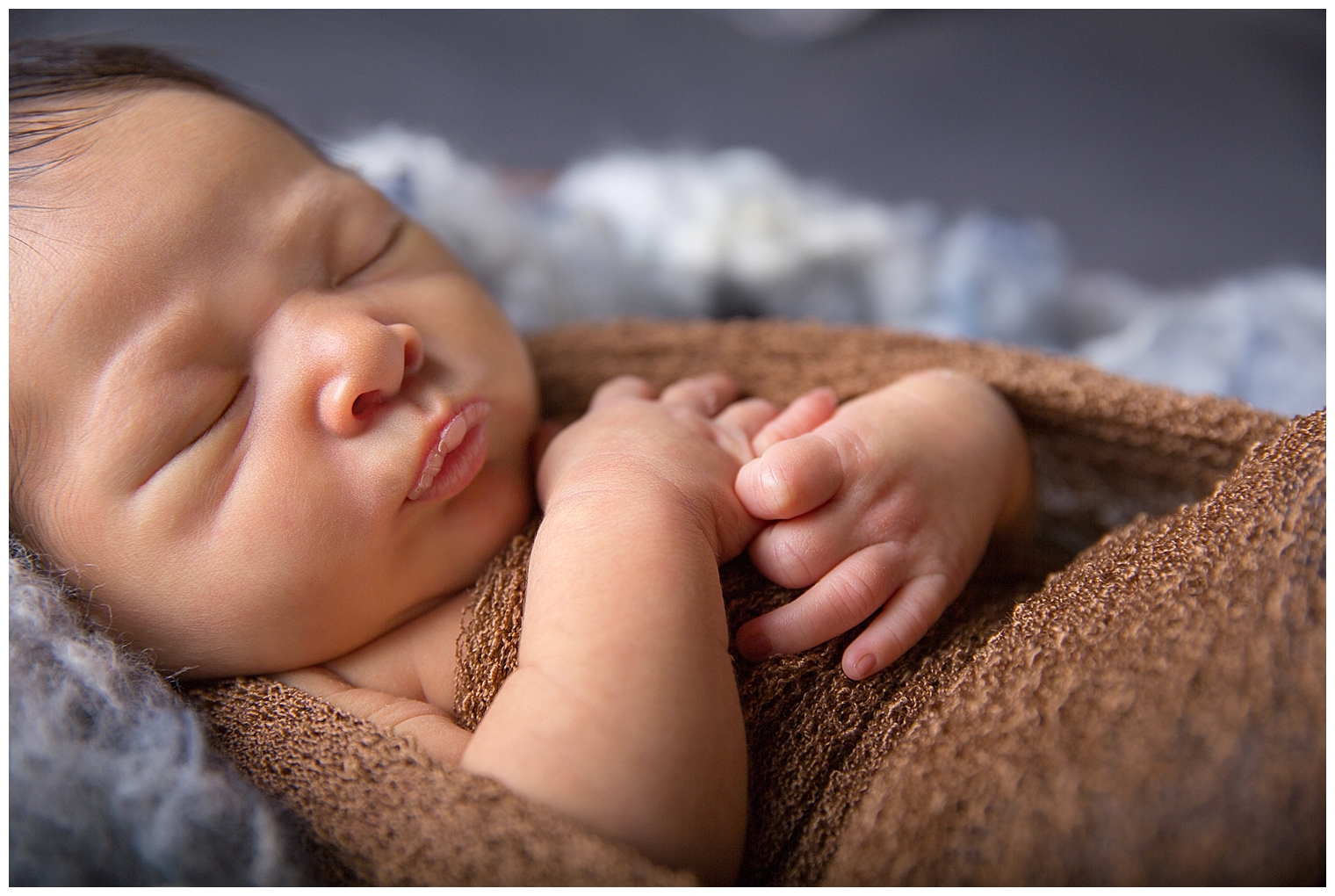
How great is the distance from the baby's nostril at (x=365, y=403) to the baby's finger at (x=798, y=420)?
1.01ft

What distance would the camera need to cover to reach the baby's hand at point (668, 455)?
591 millimetres

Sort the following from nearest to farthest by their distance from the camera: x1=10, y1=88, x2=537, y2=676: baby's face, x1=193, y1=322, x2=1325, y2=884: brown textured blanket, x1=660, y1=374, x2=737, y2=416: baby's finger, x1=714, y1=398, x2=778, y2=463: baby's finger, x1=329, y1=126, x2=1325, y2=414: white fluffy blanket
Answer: x1=193, y1=322, x2=1325, y2=884: brown textured blanket
x1=10, y1=88, x2=537, y2=676: baby's face
x1=714, y1=398, x2=778, y2=463: baby's finger
x1=660, y1=374, x2=737, y2=416: baby's finger
x1=329, y1=126, x2=1325, y2=414: white fluffy blanket

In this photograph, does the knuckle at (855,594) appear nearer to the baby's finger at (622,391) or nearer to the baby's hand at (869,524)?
the baby's hand at (869,524)

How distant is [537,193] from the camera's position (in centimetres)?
133

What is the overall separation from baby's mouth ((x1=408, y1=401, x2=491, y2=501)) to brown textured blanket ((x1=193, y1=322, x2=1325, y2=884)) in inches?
3.8

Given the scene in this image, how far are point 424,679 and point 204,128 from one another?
0.48 m

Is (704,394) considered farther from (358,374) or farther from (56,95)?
(56,95)

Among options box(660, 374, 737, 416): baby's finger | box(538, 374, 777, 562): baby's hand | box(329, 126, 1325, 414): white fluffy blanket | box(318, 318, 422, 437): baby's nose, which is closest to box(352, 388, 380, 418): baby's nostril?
box(318, 318, 422, 437): baby's nose

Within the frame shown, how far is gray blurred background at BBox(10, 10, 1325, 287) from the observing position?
1.27 m

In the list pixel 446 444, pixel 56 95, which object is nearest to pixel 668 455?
pixel 446 444

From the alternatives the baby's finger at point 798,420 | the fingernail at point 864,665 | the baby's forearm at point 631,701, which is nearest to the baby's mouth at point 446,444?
the baby's forearm at point 631,701

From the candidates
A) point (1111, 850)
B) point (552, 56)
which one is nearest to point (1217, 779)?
point (1111, 850)

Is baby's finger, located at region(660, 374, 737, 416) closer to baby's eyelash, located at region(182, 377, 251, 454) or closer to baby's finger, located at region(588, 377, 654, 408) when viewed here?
baby's finger, located at region(588, 377, 654, 408)

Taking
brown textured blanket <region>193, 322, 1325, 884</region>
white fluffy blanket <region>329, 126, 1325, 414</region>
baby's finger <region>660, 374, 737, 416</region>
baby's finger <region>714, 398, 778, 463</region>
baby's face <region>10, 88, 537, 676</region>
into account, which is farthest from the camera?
white fluffy blanket <region>329, 126, 1325, 414</region>
